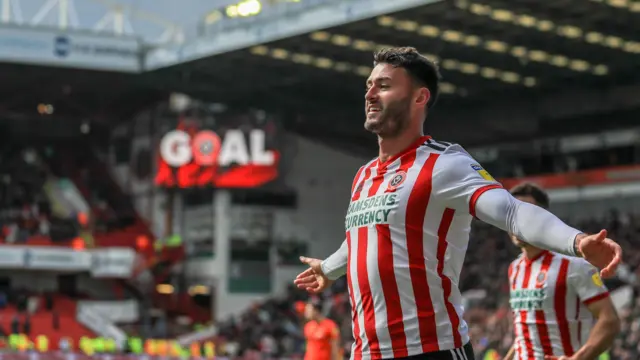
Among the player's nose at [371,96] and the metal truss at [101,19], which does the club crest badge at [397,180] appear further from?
the metal truss at [101,19]

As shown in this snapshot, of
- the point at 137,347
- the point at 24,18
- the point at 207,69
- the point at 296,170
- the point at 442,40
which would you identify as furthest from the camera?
the point at 296,170

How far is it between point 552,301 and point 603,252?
3.78 meters

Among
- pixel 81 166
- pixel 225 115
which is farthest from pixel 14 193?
pixel 225 115

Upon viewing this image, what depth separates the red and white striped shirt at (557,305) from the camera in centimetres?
744

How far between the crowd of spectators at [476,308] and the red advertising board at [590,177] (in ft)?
5.01

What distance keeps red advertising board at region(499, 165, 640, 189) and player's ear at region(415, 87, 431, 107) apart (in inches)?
1304

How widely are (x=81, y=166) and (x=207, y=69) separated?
1106cm

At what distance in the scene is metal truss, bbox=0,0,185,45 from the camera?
1553 inches

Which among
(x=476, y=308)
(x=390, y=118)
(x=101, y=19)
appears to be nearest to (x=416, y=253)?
(x=390, y=118)

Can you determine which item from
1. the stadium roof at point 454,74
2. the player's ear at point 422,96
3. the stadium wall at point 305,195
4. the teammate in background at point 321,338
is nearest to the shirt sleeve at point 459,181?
the player's ear at point 422,96

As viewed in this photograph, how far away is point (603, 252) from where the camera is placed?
3867mm

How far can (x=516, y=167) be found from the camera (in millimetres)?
41938

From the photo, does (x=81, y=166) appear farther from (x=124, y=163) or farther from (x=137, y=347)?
(x=137, y=347)

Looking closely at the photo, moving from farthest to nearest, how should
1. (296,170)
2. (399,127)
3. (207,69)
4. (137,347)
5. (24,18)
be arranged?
(296,170), (24,18), (207,69), (137,347), (399,127)
